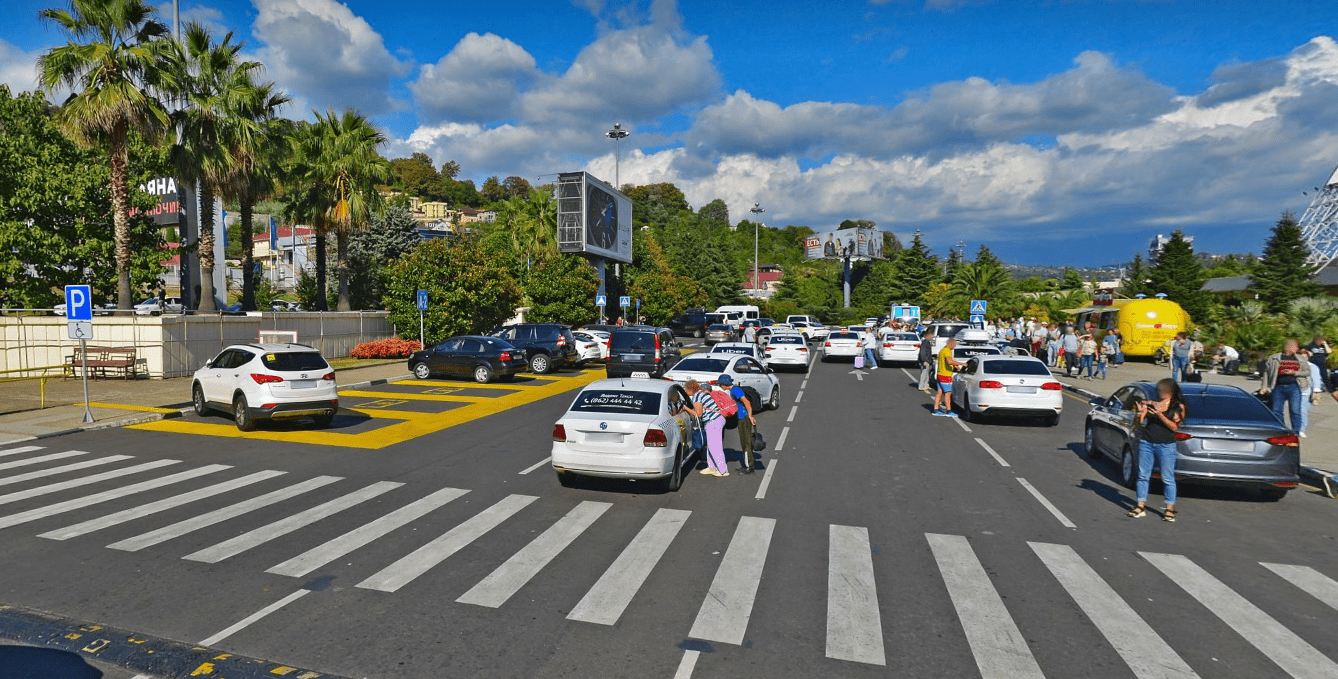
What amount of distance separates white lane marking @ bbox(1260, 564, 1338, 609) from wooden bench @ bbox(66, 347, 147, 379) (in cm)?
2696

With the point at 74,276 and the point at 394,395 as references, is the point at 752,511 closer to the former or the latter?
the point at 394,395

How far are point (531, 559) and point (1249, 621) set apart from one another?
6.27m

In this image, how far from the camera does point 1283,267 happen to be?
51.8 metres

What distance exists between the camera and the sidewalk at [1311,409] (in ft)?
40.0

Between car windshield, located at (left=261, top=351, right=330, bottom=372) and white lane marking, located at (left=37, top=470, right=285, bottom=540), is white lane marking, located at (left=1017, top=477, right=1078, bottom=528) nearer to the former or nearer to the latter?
white lane marking, located at (left=37, top=470, right=285, bottom=540)

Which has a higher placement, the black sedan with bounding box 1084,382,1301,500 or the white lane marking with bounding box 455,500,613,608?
the black sedan with bounding box 1084,382,1301,500

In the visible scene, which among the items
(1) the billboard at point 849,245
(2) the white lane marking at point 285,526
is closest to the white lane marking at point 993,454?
(2) the white lane marking at point 285,526

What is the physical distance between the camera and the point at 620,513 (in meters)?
9.13

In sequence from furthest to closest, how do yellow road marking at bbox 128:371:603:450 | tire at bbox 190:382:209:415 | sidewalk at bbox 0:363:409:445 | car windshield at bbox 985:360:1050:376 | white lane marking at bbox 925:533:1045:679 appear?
tire at bbox 190:382:209:415 < car windshield at bbox 985:360:1050:376 < sidewalk at bbox 0:363:409:445 < yellow road marking at bbox 128:371:603:450 < white lane marking at bbox 925:533:1045:679

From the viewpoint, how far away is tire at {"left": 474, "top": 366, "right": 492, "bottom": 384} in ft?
78.7

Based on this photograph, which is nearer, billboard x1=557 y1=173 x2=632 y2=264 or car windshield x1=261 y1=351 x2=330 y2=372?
car windshield x1=261 y1=351 x2=330 y2=372

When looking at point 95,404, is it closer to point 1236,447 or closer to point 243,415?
point 243,415

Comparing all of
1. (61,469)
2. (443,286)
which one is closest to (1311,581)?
(61,469)

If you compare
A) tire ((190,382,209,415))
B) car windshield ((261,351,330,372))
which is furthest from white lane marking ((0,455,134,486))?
tire ((190,382,209,415))
